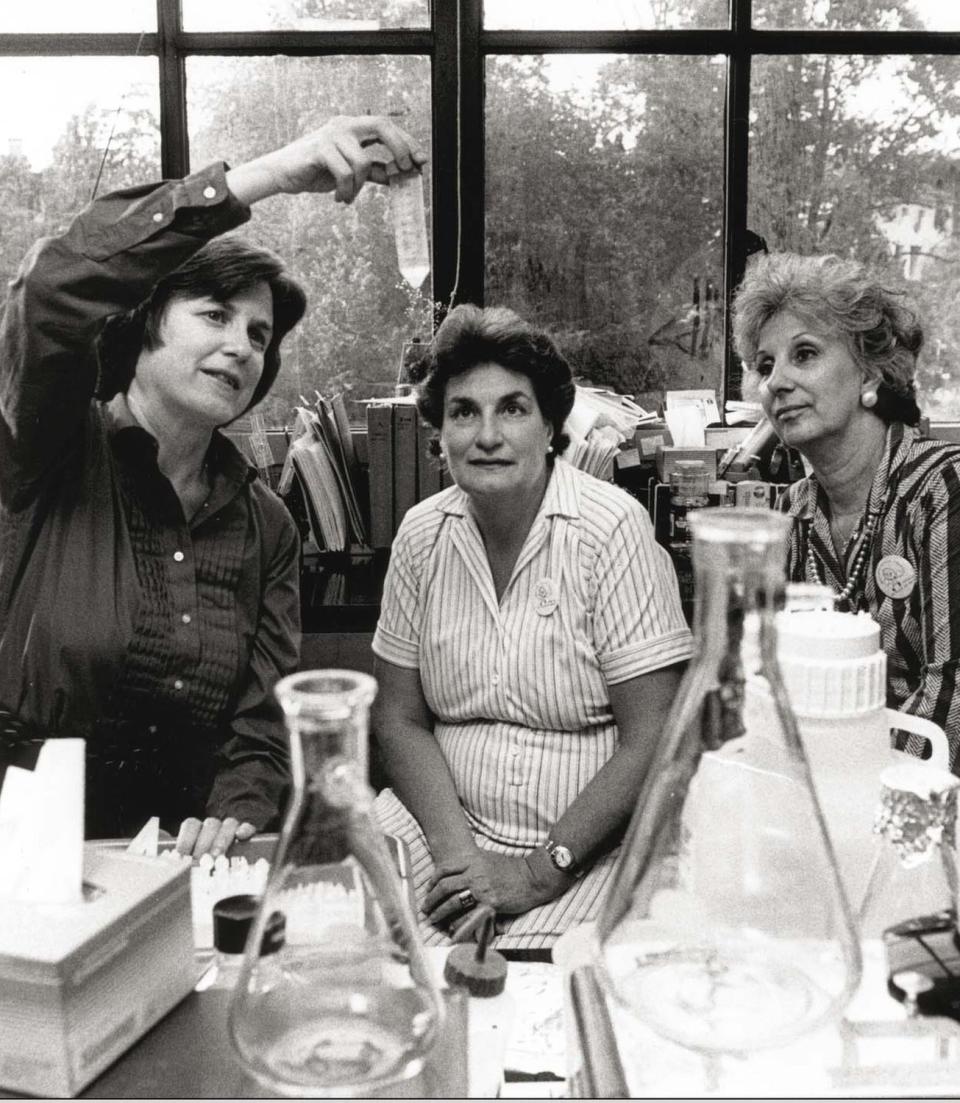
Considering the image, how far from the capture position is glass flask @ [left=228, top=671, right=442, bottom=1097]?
61 centimetres

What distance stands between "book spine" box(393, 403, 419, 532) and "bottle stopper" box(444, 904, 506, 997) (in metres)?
2.45

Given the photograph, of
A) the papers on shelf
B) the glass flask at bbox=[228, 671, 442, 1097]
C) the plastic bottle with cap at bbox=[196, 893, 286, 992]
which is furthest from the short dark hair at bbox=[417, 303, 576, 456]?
the glass flask at bbox=[228, 671, 442, 1097]

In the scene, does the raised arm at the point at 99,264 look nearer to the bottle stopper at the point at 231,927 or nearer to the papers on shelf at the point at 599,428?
the bottle stopper at the point at 231,927

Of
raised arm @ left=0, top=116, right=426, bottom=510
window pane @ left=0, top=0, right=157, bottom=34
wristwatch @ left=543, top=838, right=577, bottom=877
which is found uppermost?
window pane @ left=0, top=0, right=157, bottom=34

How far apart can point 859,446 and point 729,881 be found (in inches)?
61.5

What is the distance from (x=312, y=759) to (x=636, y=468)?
299 cm

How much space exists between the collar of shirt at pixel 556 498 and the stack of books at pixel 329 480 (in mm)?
1346

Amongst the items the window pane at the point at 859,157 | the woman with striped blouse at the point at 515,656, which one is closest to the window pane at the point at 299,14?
the window pane at the point at 859,157

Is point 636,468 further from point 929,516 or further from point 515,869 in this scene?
point 515,869

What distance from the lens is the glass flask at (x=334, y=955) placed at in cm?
61

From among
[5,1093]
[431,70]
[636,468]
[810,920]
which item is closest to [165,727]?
[5,1093]

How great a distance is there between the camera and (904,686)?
190 centimetres

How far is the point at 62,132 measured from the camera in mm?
4102

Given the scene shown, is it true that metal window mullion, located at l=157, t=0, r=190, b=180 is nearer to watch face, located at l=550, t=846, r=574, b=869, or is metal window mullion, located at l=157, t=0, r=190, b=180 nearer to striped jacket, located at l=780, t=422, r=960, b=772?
striped jacket, located at l=780, t=422, r=960, b=772
